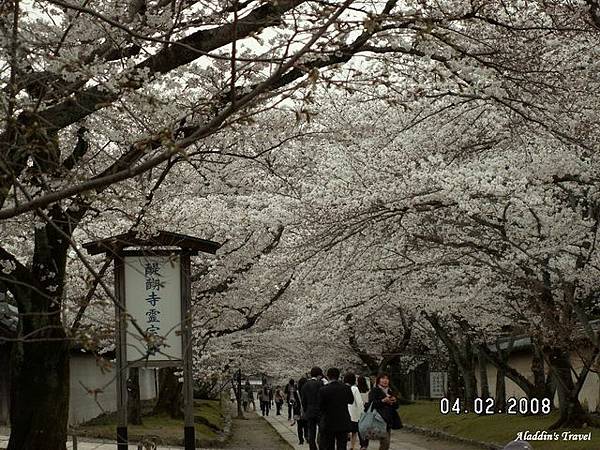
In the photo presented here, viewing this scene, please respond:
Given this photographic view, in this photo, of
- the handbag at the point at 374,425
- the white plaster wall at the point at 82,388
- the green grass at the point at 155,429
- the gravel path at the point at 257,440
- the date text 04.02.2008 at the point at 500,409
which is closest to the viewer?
the handbag at the point at 374,425

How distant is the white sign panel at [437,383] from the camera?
4614 centimetres

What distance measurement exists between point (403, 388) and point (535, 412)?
65.1 feet

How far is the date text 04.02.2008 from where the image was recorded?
24141 mm

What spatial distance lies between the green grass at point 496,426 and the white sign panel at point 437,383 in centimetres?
1315

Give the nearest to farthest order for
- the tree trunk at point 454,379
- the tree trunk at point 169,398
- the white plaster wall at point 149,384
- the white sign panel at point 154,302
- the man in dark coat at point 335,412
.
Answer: the white sign panel at point 154,302 < the man in dark coat at point 335,412 < the tree trunk at point 169,398 < the tree trunk at point 454,379 < the white plaster wall at point 149,384

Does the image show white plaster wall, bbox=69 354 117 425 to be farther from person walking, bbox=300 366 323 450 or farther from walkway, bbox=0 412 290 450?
person walking, bbox=300 366 323 450

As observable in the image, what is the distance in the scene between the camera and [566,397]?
19.2m

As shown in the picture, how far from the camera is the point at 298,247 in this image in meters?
15.4

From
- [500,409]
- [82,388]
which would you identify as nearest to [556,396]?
[500,409]

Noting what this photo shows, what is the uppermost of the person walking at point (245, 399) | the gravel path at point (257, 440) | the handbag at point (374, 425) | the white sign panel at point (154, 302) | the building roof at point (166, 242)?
the building roof at point (166, 242)

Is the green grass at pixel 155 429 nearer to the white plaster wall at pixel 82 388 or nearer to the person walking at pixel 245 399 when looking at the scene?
the white plaster wall at pixel 82 388

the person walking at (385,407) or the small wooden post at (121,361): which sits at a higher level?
the small wooden post at (121,361)

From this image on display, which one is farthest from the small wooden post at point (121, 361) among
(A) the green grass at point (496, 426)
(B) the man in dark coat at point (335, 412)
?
(A) the green grass at point (496, 426)

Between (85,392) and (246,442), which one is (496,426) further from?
(85,392)
